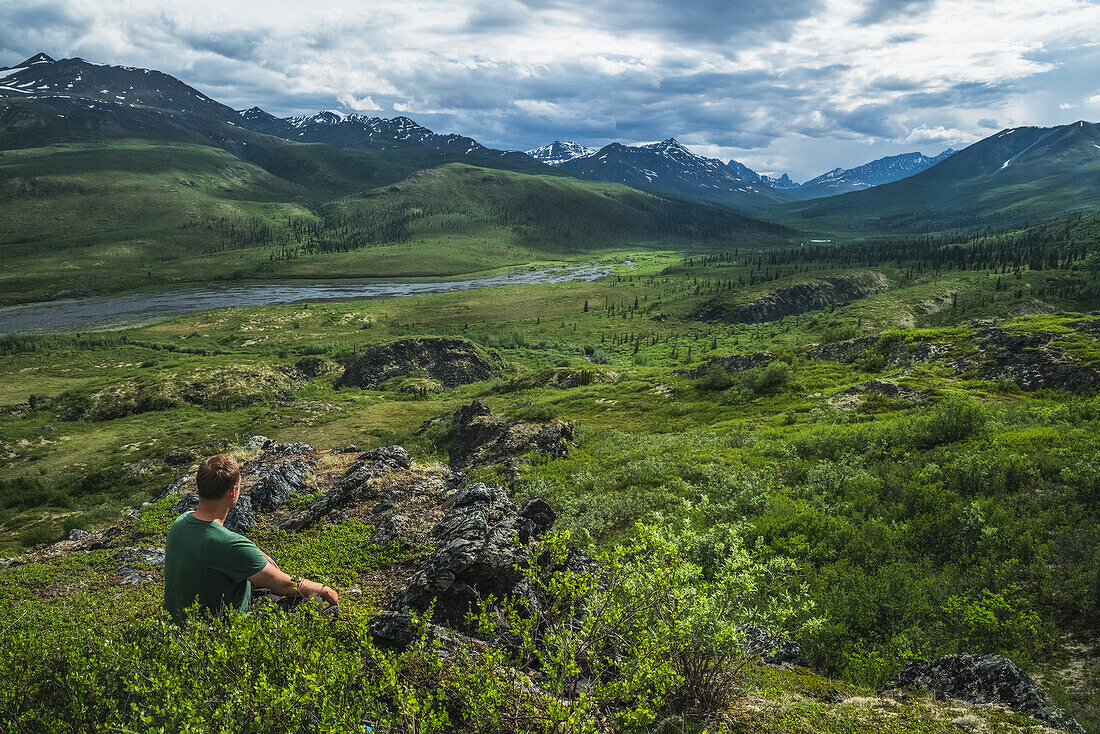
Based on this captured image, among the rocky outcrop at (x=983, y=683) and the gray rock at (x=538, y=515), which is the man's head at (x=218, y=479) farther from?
the rocky outcrop at (x=983, y=683)

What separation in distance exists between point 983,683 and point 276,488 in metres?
20.5

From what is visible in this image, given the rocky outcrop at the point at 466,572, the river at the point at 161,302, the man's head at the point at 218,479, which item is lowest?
the rocky outcrop at the point at 466,572

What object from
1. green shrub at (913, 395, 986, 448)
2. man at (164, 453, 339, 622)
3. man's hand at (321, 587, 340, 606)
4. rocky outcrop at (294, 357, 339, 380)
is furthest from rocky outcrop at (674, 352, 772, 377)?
rocky outcrop at (294, 357, 339, 380)

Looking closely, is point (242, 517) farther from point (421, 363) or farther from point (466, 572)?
point (421, 363)

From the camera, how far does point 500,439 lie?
2927cm

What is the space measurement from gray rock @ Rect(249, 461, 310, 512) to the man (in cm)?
1316

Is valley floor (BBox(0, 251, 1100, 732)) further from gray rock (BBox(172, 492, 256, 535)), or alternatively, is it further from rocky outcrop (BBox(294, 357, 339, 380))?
gray rock (BBox(172, 492, 256, 535))

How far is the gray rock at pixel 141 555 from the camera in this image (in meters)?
14.9

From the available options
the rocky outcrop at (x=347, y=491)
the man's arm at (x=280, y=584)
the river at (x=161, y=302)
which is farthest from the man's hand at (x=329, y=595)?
the river at (x=161, y=302)

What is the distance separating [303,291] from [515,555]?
7601 inches

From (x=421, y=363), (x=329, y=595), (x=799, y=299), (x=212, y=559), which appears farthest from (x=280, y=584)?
(x=799, y=299)

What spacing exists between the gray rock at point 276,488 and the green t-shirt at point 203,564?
13.1 metres

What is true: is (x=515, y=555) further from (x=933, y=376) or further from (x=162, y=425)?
(x=162, y=425)

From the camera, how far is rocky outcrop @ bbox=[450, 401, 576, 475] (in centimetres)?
2667
